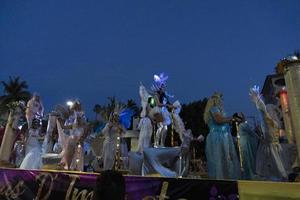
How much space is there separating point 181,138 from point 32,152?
183 inches

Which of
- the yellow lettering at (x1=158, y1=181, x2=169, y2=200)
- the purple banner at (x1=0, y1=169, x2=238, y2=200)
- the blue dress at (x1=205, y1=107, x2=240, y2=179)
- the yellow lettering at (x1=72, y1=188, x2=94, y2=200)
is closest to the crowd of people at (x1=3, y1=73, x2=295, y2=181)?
the blue dress at (x1=205, y1=107, x2=240, y2=179)

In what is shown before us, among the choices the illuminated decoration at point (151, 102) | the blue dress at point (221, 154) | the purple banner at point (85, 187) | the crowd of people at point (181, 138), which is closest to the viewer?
the purple banner at point (85, 187)

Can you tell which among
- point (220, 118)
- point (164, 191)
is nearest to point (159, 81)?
point (220, 118)

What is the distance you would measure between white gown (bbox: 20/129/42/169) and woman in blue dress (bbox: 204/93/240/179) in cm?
515

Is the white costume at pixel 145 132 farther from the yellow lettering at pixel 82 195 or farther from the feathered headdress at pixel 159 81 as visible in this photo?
the yellow lettering at pixel 82 195

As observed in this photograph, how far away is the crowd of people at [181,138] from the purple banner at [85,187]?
7.64ft

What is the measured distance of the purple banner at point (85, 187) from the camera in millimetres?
3271

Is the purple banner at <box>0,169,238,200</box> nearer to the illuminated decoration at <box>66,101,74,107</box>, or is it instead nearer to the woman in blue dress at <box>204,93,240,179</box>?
the illuminated decoration at <box>66,101,74,107</box>

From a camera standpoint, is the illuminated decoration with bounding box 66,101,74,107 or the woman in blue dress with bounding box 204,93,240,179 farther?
the illuminated decoration with bounding box 66,101,74,107

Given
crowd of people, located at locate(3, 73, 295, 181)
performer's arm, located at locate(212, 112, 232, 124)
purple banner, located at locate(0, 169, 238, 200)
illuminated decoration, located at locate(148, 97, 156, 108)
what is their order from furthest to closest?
1. illuminated decoration, located at locate(148, 97, 156, 108)
2. performer's arm, located at locate(212, 112, 232, 124)
3. crowd of people, located at locate(3, 73, 295, 181)
4. purple banner, located at locate(0, 169, 238, 200)

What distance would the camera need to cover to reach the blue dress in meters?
6.50

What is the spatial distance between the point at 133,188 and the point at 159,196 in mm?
455

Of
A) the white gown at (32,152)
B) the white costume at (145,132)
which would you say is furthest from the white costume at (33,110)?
the white costume at (145,132)

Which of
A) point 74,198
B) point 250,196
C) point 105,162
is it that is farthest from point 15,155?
point 250,196
